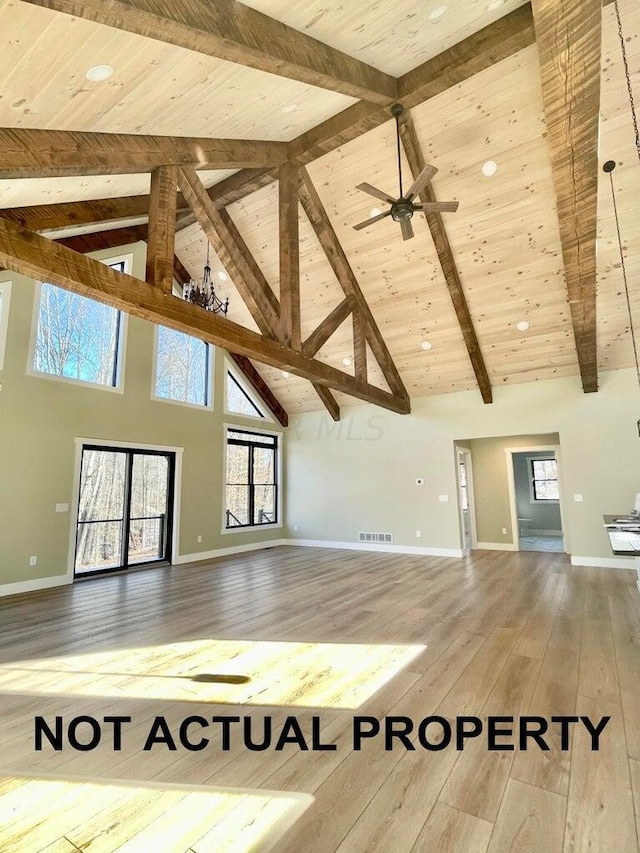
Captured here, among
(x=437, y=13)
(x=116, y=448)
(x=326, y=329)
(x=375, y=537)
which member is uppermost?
(x=437, y=13)

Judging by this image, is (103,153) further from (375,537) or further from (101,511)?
(375,537)

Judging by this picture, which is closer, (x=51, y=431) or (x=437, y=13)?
(x=437, y=13)

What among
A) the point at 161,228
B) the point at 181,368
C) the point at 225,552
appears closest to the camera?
the point at 161,228

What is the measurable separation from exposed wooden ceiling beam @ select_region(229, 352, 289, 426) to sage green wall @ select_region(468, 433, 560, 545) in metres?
4.36

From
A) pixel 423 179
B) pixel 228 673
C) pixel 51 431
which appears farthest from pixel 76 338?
pixel 228 673

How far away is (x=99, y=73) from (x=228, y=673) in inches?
156

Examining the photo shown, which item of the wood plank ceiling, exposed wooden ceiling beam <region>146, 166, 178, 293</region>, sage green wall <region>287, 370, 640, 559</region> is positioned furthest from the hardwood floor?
exposed wooden ceiling beam <region>146, 166, 178, 293</region>

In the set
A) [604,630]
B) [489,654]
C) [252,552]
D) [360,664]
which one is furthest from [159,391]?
[604,630]

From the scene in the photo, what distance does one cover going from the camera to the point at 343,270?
6.40m

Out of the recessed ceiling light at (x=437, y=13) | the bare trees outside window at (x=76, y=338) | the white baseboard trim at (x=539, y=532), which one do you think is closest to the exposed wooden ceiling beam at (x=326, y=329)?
the recessed ceiling light at (x=437, y=13)

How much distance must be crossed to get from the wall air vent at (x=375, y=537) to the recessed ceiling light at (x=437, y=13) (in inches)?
297

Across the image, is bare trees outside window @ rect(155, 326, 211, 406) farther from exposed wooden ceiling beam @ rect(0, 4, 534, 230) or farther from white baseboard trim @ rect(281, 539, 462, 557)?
white baseboard trim @ rect(281, 539, 462, 557)

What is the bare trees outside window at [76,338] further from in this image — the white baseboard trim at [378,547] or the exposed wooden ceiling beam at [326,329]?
the white baseboard trim at [378,547]

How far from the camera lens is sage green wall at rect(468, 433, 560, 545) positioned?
28.5ft
